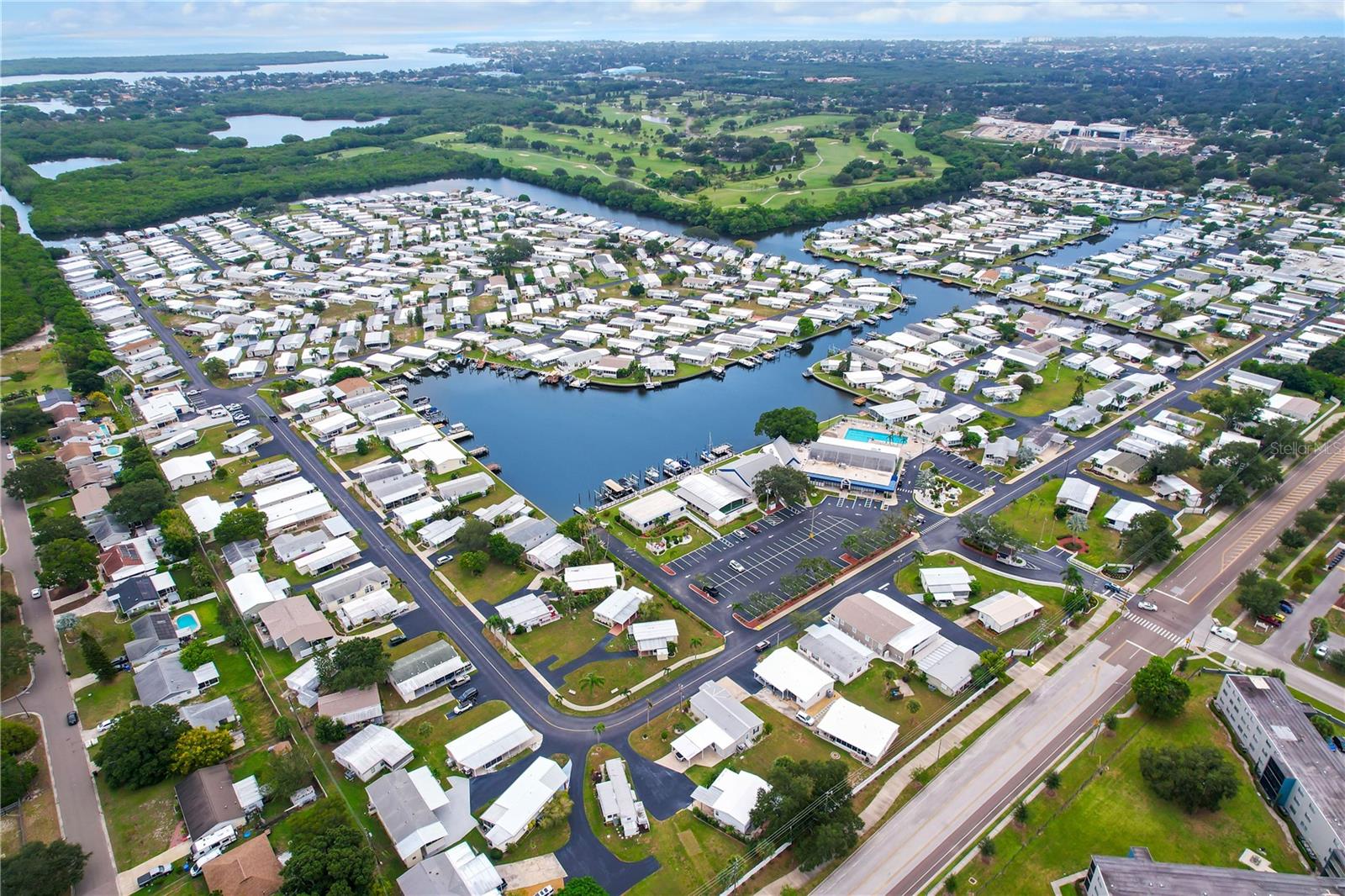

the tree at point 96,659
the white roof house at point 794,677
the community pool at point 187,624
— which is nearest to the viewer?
the white roof house at point 794,677

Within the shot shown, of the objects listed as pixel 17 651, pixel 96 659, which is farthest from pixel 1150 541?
pixel 17 651

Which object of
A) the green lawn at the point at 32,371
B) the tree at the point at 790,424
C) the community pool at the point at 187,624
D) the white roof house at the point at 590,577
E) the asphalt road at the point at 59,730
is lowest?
the asphalt road at the point at 59,730

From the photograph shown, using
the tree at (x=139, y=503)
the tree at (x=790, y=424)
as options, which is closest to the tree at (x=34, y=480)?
the tree at (x=139, y=503)

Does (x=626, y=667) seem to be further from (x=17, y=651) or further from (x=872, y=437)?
(x=17, y=651)

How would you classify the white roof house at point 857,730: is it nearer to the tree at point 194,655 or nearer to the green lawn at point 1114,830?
the green lawn at point 1114,830

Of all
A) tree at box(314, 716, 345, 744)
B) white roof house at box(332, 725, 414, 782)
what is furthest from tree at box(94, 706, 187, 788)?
white roof house at box(332, 725, 414, 782)
